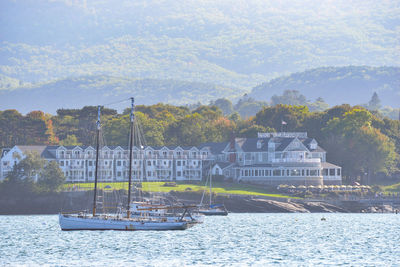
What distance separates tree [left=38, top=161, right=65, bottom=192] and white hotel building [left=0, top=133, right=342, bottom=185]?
12.5 meters

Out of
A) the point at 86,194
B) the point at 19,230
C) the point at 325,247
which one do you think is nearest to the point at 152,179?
the point at 86,194

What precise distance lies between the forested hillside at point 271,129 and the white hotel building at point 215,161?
6.04 meters

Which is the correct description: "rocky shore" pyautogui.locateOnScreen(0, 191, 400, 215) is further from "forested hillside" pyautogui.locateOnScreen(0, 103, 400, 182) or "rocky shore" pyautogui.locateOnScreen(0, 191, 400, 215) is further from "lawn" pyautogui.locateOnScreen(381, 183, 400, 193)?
"forested hillside" pyautogui.locateOnScreen(0, 103, 400, 182)

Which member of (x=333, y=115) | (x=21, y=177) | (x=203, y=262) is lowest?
(x=203, y=262)

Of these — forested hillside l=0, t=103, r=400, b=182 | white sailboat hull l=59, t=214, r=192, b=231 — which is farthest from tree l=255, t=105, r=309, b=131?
white sailboat hull l=59, t=214, r=192, b=231

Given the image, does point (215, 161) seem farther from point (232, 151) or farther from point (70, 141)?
point (70, 141)

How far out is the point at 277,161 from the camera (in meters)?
154

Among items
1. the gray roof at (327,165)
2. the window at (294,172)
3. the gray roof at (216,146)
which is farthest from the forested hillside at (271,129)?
the window at (294,172)

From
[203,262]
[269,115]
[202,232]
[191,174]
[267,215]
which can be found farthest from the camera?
[269,115]

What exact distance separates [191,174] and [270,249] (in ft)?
302

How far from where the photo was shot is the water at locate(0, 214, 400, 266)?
62375mm

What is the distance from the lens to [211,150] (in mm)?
169125

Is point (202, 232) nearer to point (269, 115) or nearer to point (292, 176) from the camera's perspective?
point (292, 176)

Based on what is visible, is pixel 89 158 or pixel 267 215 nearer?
pixel 267 215
